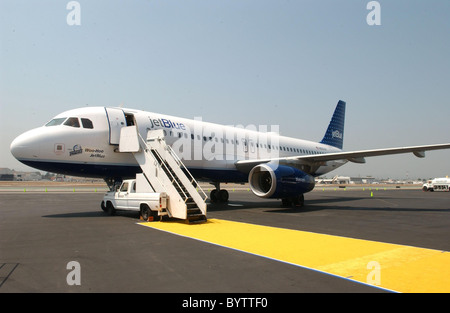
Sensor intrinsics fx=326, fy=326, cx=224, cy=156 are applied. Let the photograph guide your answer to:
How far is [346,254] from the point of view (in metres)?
6.29

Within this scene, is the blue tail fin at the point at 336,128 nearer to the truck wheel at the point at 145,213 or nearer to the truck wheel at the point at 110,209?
the truck wheel at the point at 110,209

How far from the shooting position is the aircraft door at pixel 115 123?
1312cm

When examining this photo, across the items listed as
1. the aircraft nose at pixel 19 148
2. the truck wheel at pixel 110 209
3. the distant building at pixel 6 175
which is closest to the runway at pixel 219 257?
the aircraft nose at pixel 19 148

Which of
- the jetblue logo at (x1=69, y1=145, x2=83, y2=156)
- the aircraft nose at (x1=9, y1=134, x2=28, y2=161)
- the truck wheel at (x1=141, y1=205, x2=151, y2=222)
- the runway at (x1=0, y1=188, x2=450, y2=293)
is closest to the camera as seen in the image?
the runway at (x1=0, y1=188, x2=450, y2=293)

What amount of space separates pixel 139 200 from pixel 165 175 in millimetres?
1342

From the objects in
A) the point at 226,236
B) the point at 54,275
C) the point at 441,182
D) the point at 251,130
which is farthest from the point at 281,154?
the point at 441,182

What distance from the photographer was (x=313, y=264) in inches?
219

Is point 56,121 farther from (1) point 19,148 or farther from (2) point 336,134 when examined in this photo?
(2) point 336,134

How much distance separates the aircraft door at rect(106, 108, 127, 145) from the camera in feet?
43.0

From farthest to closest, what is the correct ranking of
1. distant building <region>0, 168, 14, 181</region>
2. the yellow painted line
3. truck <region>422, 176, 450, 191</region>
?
distant building <region>0, 168, 14, 181</region> → truck <region>422, 176, 450, 191</region> → the yellow painted line

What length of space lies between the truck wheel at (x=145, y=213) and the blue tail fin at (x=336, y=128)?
20253 millimetres

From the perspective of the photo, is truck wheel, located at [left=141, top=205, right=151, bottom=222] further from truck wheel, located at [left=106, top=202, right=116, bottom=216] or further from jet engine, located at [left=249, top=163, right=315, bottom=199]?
jet engine, located at [left=249, top=163, right=315, bottom=199]

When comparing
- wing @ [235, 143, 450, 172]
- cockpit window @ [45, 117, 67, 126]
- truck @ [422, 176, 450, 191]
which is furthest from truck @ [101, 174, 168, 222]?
truck @ [422, 176, 450, 191]
